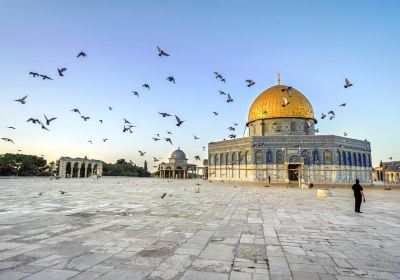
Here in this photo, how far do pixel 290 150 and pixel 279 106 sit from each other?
7.19m

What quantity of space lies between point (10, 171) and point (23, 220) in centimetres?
6297

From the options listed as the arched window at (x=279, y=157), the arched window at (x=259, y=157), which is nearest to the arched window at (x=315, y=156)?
the arched window at (x=279, y=157)

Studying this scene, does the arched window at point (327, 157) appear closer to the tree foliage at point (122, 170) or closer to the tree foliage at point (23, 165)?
the tree foliage at point (23, 165)

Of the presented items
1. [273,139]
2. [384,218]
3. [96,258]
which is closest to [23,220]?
[96,258]

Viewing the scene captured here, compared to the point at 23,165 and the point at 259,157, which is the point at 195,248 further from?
the point at 23,165

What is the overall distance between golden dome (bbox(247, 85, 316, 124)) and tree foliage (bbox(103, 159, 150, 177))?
53.7 m

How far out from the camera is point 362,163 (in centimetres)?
4372

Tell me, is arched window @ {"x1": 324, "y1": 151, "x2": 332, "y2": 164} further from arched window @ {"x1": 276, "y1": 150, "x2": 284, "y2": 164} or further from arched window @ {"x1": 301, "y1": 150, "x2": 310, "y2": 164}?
arched window @ {"x1": 276, "y1": 150, "x2": 284, "y2": 164}

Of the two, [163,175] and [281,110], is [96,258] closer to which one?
[281,110]

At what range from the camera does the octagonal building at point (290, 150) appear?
1582 inches

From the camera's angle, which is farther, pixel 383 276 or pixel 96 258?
pixel 96 258

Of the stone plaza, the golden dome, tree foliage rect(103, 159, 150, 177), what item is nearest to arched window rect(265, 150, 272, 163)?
the golden dome

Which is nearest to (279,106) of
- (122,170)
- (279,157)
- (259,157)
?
(279,157)

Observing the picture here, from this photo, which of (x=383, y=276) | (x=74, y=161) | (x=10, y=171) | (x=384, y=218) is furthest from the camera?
(x=74, y=161)
